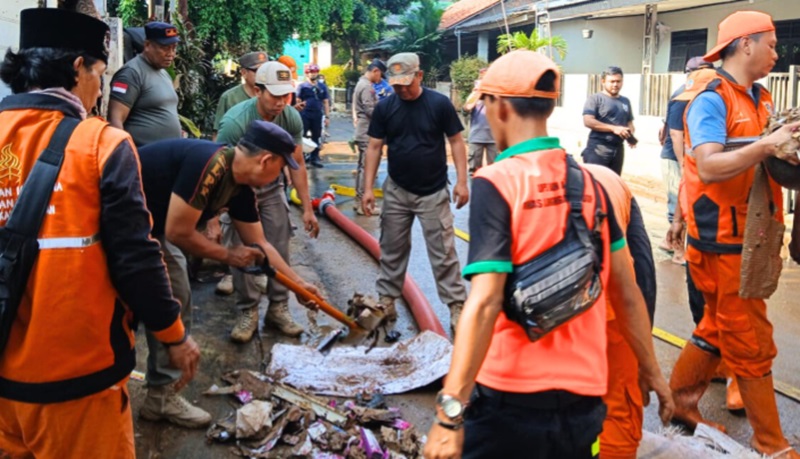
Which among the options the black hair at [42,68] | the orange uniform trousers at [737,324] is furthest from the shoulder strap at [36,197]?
the orange uniform trousers at [737,324]

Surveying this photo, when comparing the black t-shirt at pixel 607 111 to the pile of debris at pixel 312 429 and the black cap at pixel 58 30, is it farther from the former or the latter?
the black cap at pixel 58 30

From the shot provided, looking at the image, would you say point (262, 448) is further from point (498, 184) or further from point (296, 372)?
point (498, 184)

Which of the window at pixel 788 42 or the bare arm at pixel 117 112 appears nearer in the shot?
the bare arm at pixel 117 112

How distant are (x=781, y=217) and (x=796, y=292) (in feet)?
11.3

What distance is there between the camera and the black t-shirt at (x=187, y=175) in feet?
12.5

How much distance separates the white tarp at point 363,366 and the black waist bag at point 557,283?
2.42m

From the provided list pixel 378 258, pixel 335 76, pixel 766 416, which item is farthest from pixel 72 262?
pixel 335 76

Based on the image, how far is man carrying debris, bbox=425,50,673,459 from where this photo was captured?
7.13ft

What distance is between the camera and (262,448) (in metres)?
3.82

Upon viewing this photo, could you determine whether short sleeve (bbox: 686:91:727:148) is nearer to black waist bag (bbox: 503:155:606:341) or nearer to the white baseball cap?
black waist bag (bbox: 503:155:606:341)

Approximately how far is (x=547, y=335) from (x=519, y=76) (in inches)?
30.6

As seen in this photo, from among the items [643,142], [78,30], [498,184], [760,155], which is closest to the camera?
[498,184]

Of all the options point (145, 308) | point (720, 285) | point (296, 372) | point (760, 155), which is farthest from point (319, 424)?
point (760, 155)

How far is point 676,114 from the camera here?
20.9 ft
